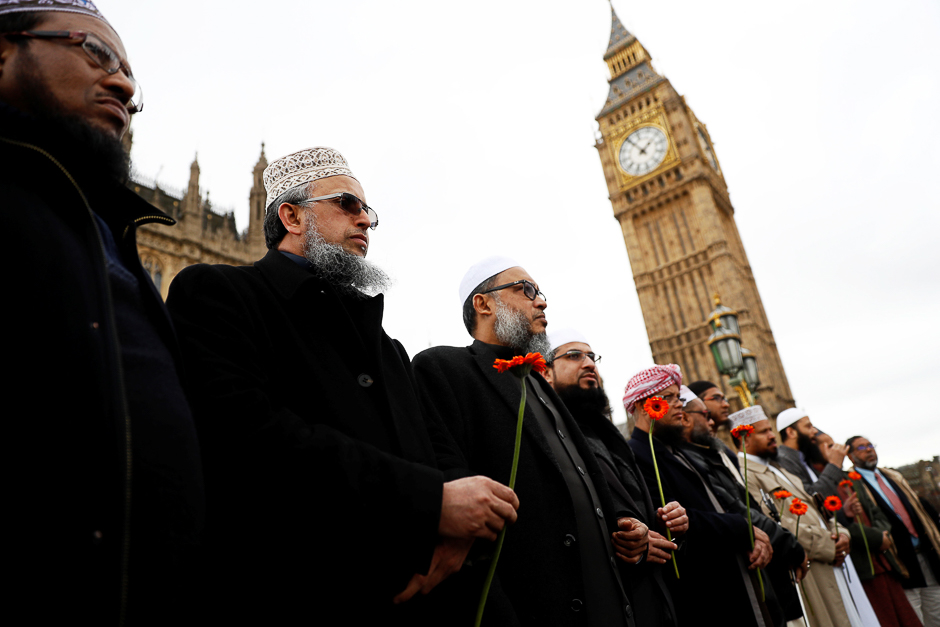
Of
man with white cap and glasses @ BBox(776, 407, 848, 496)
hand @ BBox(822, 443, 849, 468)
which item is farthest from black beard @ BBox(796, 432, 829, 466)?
hand @ BBox(822, 443, 849, 468)

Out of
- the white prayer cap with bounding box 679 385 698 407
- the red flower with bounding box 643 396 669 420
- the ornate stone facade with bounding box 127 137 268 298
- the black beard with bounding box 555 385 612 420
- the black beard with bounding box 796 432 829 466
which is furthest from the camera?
the ornate stone facade with bounding box 127 137 268 298

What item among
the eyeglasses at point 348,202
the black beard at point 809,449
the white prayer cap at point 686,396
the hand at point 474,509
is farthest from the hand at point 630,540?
the black beard at point 809,449

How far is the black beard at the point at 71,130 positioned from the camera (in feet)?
4.20

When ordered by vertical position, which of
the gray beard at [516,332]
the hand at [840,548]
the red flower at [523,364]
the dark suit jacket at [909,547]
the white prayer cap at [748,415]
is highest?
the gray beard at [516,332]

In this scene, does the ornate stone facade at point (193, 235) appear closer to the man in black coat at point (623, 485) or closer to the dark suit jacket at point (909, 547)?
the man in black coat at point (623, 485)

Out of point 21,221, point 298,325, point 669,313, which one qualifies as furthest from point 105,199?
point 669,313

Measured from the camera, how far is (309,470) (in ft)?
4.03

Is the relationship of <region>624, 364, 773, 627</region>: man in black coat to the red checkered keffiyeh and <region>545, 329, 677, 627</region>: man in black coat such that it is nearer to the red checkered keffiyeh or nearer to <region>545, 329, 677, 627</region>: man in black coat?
<region>545, 329, 677, 627</region>: man in black coat

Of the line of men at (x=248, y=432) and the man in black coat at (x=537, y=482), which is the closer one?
the line of men at (x=248, y=432)

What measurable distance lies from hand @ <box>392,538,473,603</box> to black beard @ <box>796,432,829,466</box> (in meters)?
6.20

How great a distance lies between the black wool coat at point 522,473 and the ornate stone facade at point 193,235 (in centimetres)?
1955

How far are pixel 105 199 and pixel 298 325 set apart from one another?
560 mm

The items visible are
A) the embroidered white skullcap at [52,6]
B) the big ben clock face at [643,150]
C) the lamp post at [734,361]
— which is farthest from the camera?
the big ben clock face at [643,150]

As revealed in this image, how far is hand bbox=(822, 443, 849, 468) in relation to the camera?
5.47 metres
